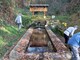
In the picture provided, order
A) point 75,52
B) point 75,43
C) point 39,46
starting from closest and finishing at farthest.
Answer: point 75,43
point 75,52
point 39,46

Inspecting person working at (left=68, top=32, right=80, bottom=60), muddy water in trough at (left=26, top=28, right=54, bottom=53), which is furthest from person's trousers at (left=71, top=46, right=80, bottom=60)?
muddy water in trough at (left=26, top=28, right=54, bottom=53)

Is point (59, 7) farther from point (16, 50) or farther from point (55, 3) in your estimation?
point (16, 50)

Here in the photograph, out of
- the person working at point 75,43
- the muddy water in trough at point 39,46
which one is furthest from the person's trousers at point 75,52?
the muddy water in trough at point 39,46

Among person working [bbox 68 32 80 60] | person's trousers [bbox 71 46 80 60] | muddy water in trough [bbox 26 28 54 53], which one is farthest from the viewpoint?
muddy water in trough [bbox 26 28 54 53]

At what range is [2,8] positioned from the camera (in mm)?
20844

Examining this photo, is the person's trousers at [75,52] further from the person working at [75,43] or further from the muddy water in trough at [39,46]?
the muddy water in trough at [39,46]

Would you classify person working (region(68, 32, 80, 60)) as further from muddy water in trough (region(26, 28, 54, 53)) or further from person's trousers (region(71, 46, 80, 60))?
muddy water in trough (region(26, 28, 54, 53))

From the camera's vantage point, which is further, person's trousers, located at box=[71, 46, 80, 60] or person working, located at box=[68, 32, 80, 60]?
person's trousers, located at box=[71, 46, 80, 60]

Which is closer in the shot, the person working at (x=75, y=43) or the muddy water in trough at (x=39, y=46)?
the person working at (x=75, y=43)

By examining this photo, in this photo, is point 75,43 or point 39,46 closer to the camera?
point 75,43

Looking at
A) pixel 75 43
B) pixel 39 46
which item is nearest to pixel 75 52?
pixel 75 43

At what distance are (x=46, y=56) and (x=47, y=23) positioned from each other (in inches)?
630

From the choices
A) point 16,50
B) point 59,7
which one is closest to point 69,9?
point 59,7

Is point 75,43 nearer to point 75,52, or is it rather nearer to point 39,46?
point 75,52
